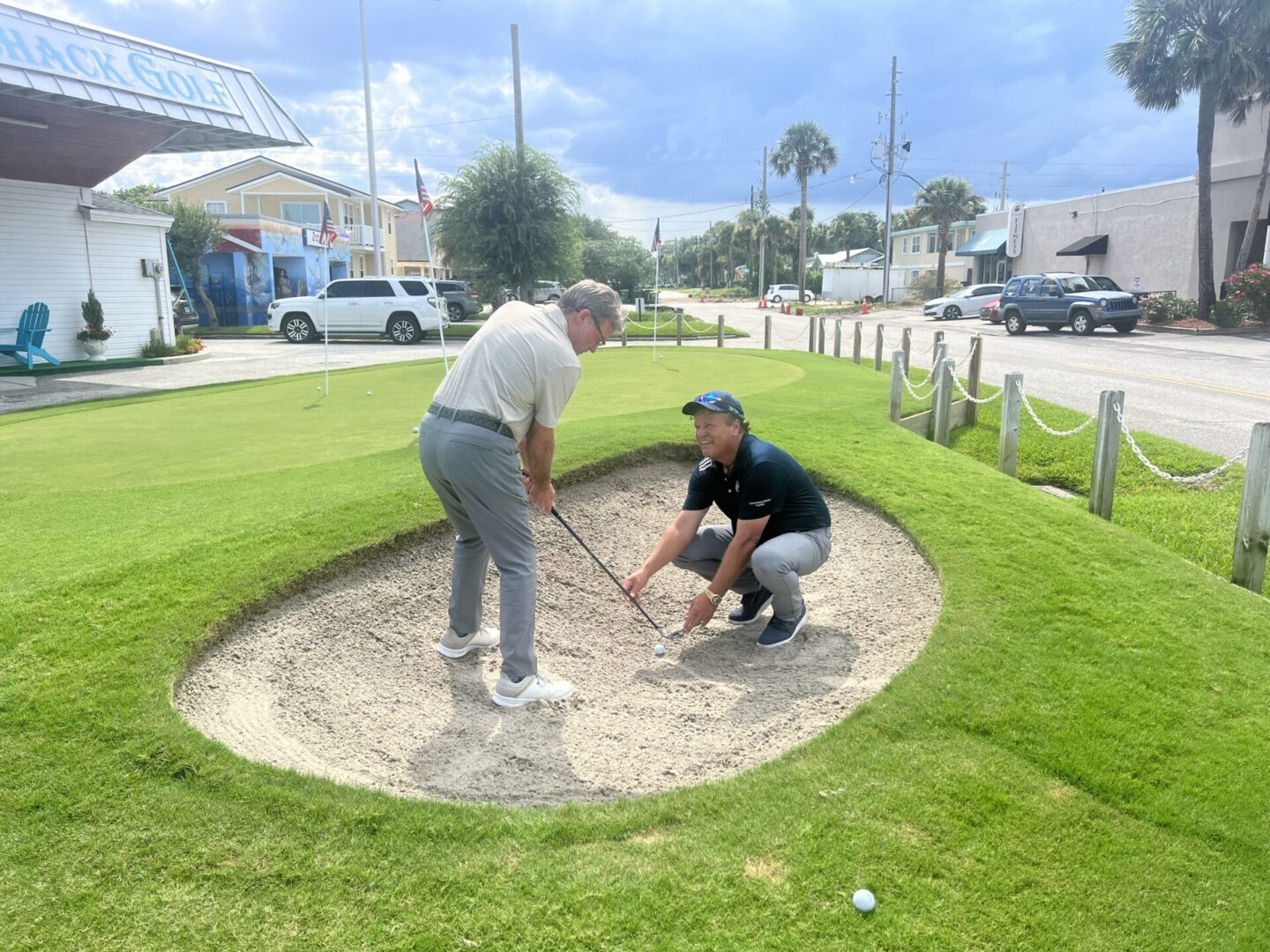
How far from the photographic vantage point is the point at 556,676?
4.84m

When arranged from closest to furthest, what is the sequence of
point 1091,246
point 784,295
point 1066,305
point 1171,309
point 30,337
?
point 30,337, point 1066,305, point 1171,309, point 1091,246, point 784,295

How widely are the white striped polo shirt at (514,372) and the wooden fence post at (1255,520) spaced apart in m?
4.13

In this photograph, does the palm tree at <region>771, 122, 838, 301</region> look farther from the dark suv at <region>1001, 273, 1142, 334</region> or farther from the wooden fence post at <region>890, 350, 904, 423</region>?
the wooden fence post at <region>890, 350, 904, 423</region>

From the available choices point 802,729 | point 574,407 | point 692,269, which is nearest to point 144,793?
point 802,729

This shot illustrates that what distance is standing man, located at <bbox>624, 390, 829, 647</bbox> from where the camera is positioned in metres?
4.79

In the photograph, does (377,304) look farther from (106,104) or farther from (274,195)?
(274,195)

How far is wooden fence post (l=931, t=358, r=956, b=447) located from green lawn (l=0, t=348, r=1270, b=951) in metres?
4.16

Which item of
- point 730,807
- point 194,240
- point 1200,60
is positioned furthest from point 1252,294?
point 194,240

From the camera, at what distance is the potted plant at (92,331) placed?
21.7 metres

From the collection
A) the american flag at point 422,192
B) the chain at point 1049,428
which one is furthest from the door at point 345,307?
the chain at point 1049,428

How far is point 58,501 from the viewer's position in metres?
6.43

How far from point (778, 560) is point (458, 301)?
30.4m

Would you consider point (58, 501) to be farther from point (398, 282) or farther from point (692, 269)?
point (692, 269)

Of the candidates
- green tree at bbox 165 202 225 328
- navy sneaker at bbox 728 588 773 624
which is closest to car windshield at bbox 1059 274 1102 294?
navy sneaker at bbox 728 588 773 624
